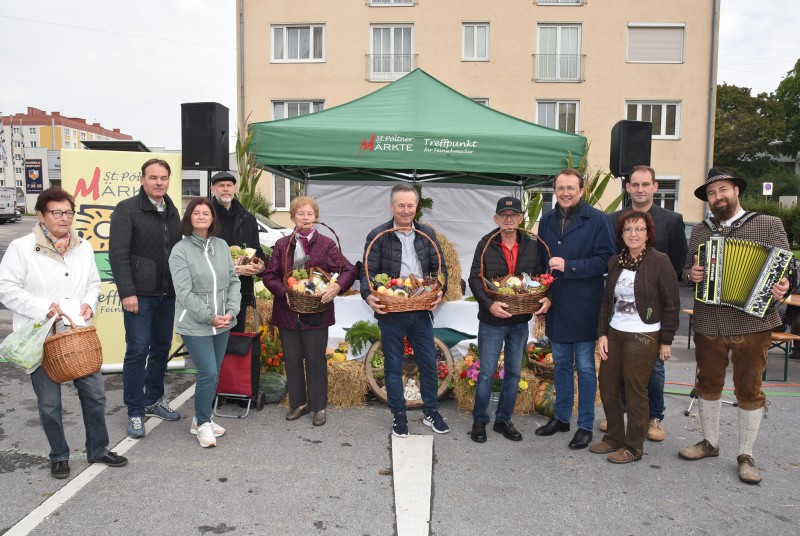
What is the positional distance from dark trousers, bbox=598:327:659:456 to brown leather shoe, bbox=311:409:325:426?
2.18 metres

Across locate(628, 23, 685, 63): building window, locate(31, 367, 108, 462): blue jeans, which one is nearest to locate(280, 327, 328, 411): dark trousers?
locate(31, 367, 108, 462): blue jeans

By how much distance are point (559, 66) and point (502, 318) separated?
59.5ft

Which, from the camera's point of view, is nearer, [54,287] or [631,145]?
[54,287]

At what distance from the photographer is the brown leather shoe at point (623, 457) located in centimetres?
403

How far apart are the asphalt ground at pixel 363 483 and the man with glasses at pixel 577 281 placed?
0.57 m

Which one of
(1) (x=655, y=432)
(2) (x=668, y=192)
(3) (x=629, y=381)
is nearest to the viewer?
(3) (x=629, y=381)

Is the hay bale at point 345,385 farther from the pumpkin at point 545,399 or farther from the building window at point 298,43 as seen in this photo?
the building window at point 298,43

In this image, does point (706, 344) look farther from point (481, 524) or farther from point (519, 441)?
point (481, 524)

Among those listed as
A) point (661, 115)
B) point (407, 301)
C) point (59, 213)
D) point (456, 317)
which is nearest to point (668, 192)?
point (661, 115)

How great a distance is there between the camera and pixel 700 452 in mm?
4141

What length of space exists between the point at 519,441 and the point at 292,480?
177 cm

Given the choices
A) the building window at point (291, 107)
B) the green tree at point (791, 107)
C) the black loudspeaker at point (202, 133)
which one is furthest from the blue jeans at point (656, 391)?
the green tree at point (791, 107)

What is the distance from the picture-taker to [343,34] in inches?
795

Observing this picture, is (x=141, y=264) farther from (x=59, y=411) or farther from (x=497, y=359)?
(x=497, y=359)
